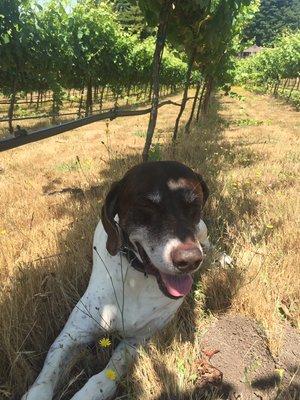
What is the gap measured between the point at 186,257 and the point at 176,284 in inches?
13.9

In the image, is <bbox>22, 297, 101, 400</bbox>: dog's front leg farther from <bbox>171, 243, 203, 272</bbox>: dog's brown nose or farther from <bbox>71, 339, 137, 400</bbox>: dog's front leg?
<bbox>171, 243, 203, 272</bbox>: dog's brown nose

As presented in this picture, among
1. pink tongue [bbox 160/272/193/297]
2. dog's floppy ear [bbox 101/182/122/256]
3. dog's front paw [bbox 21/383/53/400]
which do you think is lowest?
dog's front paw [bbox 21/383/53/400]

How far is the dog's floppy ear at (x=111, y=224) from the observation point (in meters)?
2.48

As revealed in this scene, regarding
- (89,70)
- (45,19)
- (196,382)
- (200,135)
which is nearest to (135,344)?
(196,382)

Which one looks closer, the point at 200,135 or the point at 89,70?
the point at 200,135

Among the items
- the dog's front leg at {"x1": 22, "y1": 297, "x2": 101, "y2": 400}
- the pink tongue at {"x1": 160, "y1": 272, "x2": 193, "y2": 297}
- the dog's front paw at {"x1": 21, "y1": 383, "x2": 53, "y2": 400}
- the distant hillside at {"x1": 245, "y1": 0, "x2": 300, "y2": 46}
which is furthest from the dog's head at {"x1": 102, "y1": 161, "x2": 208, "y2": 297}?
the distant hillside at {"x1": 245, "y1": 0, "x2": 300, "y2": 46}

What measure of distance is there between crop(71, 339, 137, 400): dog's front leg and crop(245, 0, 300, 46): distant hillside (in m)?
125

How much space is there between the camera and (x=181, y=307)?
2.92 meters

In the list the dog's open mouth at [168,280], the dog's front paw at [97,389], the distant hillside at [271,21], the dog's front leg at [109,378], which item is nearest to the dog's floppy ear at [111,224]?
the dog's open mouth at [168,280]

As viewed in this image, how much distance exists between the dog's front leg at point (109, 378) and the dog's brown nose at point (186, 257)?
59cm

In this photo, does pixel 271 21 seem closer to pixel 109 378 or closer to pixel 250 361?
pixel 250 361

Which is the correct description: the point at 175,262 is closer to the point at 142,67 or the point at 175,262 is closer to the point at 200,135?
the point at 200,135

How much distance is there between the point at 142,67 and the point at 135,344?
1179 inches

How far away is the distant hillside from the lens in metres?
120
